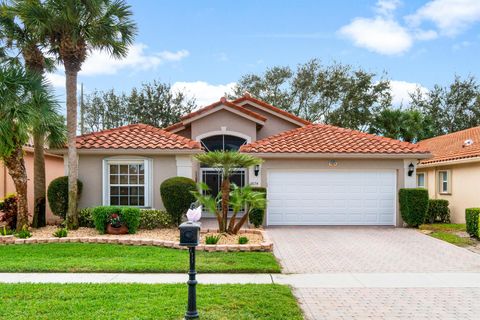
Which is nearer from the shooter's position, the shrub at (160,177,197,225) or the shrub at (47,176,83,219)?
the shrub at (160,177,197,225)

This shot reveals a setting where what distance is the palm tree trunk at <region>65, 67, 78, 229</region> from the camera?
A: 14.2 metres

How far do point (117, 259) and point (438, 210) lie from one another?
15.0 m

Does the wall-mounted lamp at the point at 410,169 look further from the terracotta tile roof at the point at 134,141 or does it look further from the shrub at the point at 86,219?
the shrub at the point at 86,219

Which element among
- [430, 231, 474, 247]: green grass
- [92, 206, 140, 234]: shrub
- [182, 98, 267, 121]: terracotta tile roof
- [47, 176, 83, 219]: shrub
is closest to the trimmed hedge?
[92, 206, 140, 234]: shrub

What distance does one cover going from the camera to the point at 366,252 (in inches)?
448

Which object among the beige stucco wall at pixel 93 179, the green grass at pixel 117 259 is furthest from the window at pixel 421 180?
the green grass at pixel 117 259

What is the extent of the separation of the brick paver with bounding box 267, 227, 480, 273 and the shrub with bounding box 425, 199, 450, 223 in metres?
4.26

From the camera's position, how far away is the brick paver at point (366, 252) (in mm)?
9641

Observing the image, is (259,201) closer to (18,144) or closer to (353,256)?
(353,256)

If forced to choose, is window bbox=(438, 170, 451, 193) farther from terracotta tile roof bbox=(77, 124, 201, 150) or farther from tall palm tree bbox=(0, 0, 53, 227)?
tall palm tree bbox=(0, 0, 53, 227)

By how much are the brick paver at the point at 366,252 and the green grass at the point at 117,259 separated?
947 millimetres

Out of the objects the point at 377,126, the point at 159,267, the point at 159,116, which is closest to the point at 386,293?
the point at 159,267

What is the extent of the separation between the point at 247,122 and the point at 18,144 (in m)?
9.71

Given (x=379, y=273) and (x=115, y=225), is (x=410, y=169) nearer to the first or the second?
(x=379, y=273)
